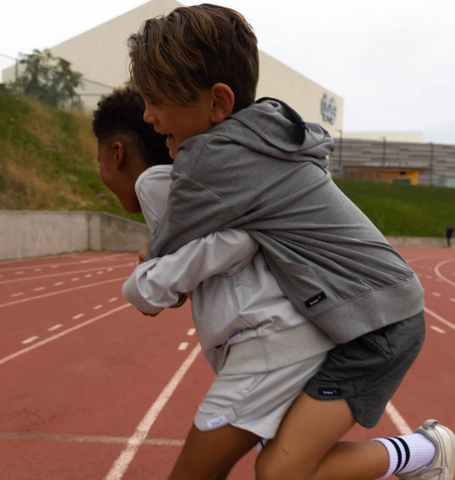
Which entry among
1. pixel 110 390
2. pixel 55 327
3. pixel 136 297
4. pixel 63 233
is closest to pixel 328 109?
pixel 63 233

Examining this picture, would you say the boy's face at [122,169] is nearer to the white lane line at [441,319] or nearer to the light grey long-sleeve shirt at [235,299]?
the light grey long-sleeve shirt at [235,299]

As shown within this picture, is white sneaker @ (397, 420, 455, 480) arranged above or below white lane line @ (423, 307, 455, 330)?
above

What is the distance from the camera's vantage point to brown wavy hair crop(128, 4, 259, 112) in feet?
4.33

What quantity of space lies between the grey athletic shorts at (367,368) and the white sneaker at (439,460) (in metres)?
0.61

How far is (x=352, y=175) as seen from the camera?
60281 mm

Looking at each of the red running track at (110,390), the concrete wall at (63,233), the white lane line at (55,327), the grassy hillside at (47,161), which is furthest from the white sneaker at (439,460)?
the grassy hillside at (47,161)

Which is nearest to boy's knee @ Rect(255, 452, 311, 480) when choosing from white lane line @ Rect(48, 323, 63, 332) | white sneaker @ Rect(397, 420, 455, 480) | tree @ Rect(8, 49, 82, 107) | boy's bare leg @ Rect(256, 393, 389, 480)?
boy's bare leg @ Rect(256, 393, 389, 480)

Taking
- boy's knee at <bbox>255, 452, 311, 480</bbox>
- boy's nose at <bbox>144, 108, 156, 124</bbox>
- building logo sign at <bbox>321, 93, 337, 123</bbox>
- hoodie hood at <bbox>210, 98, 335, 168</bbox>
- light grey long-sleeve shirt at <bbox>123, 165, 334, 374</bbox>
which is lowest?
boy's knee at <bbox>255, 452, 311, 480</bbox>

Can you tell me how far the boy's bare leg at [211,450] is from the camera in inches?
55.4

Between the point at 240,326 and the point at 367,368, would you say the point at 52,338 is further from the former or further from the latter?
the point at 367,368

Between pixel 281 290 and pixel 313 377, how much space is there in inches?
10.2

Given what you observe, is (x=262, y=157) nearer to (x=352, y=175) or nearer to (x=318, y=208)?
(x=318, y=208)

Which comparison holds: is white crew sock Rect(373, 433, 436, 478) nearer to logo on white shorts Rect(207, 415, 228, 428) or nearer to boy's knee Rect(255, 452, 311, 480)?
boy's knee Rect(255, 452, 311, 480)

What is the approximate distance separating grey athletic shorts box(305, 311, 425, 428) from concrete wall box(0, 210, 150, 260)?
16390 mm
